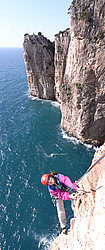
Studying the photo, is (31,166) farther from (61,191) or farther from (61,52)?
(61,52)

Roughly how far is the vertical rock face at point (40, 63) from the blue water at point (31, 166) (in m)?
9.71

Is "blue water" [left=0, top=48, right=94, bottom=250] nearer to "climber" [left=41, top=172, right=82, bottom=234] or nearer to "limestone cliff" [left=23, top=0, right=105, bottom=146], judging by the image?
"limestone cliff" [left=23, top=0, right=105, bottom=146]

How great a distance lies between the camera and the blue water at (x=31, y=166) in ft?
71.2

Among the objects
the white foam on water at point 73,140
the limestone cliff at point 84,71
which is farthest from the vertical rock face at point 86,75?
the white foam on water at point 73,140

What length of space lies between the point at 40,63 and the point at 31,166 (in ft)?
145

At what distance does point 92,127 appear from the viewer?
115 ft

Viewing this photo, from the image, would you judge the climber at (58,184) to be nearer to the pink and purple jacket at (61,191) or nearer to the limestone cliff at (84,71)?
the pink and purple jacket at (61,191)

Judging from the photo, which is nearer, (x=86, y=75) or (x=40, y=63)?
(x=86, y=75)

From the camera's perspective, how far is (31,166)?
32.4 meters

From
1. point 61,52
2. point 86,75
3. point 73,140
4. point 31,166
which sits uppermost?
point 61,52

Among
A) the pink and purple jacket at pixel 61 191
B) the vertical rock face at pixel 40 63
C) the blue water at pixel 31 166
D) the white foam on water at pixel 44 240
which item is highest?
the vertical rock face at pixel 40 63

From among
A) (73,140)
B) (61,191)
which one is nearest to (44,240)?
(61,191)

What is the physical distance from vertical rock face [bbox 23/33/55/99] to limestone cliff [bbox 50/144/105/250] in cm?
5460

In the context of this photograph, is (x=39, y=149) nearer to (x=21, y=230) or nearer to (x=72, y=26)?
(x=21, y=230)
